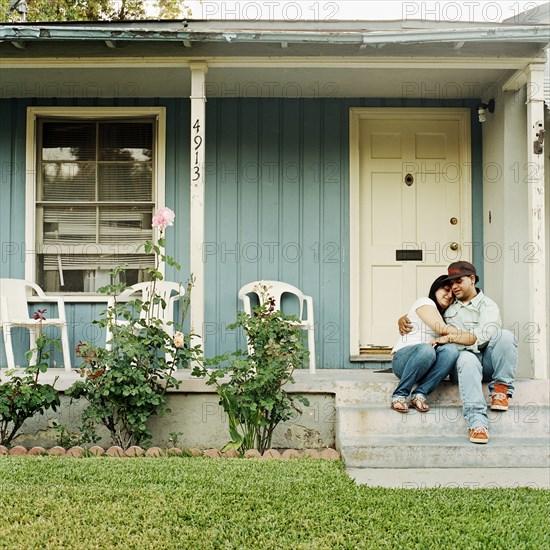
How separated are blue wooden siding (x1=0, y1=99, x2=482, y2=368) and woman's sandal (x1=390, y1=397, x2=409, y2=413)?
1844 mm

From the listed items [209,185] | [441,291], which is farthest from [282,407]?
[209,185]

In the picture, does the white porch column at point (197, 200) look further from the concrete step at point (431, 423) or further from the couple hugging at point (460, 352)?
the couple hugging at point (460, 352)

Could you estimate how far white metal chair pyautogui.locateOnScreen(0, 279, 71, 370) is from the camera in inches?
246

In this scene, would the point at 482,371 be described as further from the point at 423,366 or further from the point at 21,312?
the point at 21,312

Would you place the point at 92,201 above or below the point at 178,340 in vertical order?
above

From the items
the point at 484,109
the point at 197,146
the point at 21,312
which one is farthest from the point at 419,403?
the point at 21,312

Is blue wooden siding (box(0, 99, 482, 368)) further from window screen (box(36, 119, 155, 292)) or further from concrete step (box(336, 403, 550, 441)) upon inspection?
concrete step (box(336, 403, 550, 441))

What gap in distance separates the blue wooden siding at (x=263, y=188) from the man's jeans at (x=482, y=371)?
184 cm

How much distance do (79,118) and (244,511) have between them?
4.50 metres

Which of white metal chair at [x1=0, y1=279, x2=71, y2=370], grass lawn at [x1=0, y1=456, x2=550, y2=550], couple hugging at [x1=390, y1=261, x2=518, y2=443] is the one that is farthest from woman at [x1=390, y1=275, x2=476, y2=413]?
white metal chair at [x1=0, y1=279, x2=71, y2=370]

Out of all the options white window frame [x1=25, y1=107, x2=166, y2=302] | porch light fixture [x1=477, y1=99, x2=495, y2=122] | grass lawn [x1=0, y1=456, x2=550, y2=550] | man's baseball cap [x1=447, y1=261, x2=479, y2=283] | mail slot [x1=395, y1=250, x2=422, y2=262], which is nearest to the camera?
grass lawn [x1=0, y1=456, x2=550, y2=550]

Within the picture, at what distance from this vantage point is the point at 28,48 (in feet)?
19.2

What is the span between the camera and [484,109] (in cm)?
678

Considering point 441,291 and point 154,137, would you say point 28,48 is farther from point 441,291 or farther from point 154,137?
point 441,291
